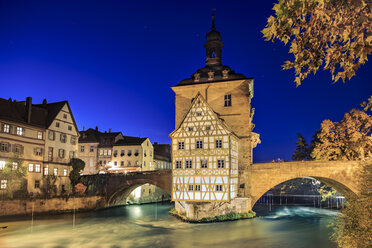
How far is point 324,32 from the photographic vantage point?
19.2 feet

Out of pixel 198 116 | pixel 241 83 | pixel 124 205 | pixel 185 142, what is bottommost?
pixel 124 205

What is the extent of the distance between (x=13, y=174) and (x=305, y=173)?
30784 mm

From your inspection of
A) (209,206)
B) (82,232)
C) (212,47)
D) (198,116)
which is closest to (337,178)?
(209,206)

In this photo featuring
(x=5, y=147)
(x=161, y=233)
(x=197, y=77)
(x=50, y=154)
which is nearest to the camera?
(x=161, y=233)

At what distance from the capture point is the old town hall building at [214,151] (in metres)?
32.3

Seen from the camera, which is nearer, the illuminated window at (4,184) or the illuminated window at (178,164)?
the illuminated window at (178,164)

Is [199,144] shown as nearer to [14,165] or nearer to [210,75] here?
[210,75]

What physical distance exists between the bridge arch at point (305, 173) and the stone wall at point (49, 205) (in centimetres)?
2068

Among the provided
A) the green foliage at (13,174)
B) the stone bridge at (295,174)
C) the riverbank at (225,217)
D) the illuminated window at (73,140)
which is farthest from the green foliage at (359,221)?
the illuminated window at (73,140)

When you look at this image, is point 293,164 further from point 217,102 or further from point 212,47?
point 212,47

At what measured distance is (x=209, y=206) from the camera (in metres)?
32.6

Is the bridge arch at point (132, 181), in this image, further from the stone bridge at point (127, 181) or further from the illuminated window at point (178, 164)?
the illuminated window at point (178, 164)

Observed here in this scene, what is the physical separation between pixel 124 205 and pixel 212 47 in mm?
27392

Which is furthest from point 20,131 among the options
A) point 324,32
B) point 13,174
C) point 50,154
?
point 324,32
